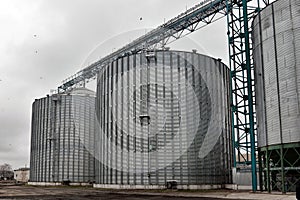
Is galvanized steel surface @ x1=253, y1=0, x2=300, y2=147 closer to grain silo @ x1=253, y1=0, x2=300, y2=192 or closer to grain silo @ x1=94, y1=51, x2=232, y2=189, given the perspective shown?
grain silo @ x1=253, y1=0, x2=300, y2=192

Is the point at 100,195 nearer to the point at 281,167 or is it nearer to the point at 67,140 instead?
the point at 281,167

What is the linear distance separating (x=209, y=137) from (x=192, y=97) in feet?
16.9

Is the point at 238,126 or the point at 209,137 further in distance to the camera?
the point at 209,137

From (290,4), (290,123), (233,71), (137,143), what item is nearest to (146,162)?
(137,143)

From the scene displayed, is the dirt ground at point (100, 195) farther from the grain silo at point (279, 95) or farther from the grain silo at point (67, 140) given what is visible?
the grain silo at point (67, 140)

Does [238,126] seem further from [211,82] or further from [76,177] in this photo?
[76,177]

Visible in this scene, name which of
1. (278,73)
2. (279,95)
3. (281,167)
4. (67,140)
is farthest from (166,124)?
(67,140)

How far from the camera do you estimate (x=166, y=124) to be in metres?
40.4

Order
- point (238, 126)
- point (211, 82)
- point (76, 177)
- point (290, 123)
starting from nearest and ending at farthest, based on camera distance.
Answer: point (290, 123) < point (238, 126) < point (211, 82) < point (76, 177)

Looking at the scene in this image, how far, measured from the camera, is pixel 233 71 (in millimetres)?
38031

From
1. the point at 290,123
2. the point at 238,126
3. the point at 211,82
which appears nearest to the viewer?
the point at 290,123

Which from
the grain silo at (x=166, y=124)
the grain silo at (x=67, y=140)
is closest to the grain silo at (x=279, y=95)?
the grain silo at (x=166, y=124)

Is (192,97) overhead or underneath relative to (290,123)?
overhead

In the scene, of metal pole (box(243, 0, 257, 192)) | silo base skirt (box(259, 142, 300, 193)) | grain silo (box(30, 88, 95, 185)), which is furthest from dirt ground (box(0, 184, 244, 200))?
grain silo (box(30, 88, 95, 185))
